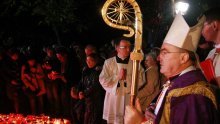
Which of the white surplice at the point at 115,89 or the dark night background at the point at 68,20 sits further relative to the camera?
the dark night background at the point at 68,20

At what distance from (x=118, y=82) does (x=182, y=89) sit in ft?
12.9

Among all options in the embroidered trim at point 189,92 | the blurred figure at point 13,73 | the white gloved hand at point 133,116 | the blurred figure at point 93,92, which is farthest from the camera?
the blurred figure at point 13,73

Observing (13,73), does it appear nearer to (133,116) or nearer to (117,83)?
(117,83)

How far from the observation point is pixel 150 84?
7.39 m

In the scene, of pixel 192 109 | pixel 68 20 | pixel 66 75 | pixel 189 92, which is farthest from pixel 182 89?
pixel 68 20

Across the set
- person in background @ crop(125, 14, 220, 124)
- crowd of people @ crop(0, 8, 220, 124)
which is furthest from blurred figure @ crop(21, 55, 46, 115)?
person in background @ crop(125, 14, 220, 124)

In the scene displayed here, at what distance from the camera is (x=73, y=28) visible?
67.5 ft

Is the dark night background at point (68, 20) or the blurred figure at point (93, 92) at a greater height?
the dark night background at point (68, 20)

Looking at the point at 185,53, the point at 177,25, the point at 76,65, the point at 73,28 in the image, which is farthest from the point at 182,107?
the point at 73,28

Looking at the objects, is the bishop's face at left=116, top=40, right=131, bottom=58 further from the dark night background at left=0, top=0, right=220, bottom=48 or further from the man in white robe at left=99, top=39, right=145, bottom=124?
the dark night background at left=0, top=0, right=220, bottom=48

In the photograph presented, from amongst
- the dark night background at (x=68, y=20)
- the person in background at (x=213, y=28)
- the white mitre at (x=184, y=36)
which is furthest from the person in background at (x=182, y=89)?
the dark night background at (x=68, y=20)

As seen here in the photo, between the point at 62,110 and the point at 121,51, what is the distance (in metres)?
3.71

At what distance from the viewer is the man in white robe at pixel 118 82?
7445 millimetres

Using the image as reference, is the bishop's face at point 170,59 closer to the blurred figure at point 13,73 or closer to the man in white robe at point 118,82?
the man in white robe at point 118,82
